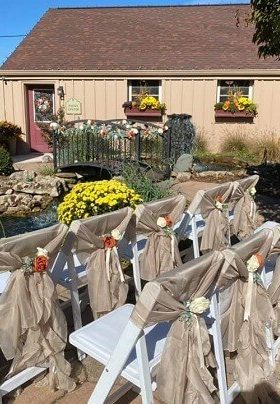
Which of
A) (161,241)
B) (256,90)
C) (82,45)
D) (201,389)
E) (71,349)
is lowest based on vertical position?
(71,349)

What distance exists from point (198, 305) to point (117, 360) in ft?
1.52

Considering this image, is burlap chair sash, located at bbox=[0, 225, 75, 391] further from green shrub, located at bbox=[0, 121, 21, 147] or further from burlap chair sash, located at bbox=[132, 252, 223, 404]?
green shrub, located at bbox=[0, 121, 21, 147]

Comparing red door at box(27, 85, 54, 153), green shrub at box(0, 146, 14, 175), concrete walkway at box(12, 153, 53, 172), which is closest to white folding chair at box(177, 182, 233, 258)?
green shrub at box(0, 146, 14, 175)

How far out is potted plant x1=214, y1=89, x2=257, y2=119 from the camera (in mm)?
12547

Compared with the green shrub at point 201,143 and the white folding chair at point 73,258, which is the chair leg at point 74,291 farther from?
the green shrub at point 201,143

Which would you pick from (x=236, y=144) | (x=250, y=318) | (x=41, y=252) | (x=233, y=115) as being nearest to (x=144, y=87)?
(x=233, y=115)

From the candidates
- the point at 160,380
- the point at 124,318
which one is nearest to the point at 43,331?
the point at 124,318

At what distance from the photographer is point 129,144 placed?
8.85 metres

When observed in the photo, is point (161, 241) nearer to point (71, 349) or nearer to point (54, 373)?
point (71, 349)

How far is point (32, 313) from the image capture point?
2416 millimetres

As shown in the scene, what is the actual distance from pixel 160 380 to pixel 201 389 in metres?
0.21

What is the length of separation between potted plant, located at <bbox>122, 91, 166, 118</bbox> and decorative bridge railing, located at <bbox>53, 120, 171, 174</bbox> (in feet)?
11.3

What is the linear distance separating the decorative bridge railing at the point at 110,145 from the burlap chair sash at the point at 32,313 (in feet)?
19.9

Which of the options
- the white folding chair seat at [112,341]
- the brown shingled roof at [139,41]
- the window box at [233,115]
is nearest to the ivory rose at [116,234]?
the white folding chair seat at [112,341]
